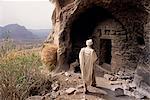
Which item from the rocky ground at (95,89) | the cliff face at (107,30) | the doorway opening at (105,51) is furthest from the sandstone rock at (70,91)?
the doorway opening at (105,51)

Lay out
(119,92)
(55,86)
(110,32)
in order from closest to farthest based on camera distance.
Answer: (119,92)
(55,86)
(110,32)

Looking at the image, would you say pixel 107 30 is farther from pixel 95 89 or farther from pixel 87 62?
pixel 95 89

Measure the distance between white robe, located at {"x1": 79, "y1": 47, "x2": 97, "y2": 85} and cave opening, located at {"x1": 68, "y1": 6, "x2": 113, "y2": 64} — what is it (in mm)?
3051

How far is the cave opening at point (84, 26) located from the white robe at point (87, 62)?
3051mm

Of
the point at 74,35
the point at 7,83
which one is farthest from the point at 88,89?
the point at 74,35

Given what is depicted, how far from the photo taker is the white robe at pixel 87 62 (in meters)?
8.66

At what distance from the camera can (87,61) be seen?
8.73 metres

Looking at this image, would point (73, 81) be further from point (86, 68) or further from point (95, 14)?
point (95, 14)

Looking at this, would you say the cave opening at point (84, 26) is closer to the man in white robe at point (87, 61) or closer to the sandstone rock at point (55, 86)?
the sandstone rock at point (55, 86)

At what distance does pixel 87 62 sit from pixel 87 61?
0.12 feet

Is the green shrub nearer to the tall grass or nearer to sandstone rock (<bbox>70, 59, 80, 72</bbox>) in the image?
the tall grass

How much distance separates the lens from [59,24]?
11.8m

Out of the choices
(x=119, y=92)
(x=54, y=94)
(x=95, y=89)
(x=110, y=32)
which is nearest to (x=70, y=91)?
(x=54, y=94)

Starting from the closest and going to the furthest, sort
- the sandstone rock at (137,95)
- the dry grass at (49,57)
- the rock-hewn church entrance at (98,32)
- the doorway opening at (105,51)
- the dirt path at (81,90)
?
the dirt path at (81,90) → the sandstone rock at (137,95) → the rock-hewn church entrance at (98,32) → the dry grass at (49,57) → the doorway opening at (105,51)
